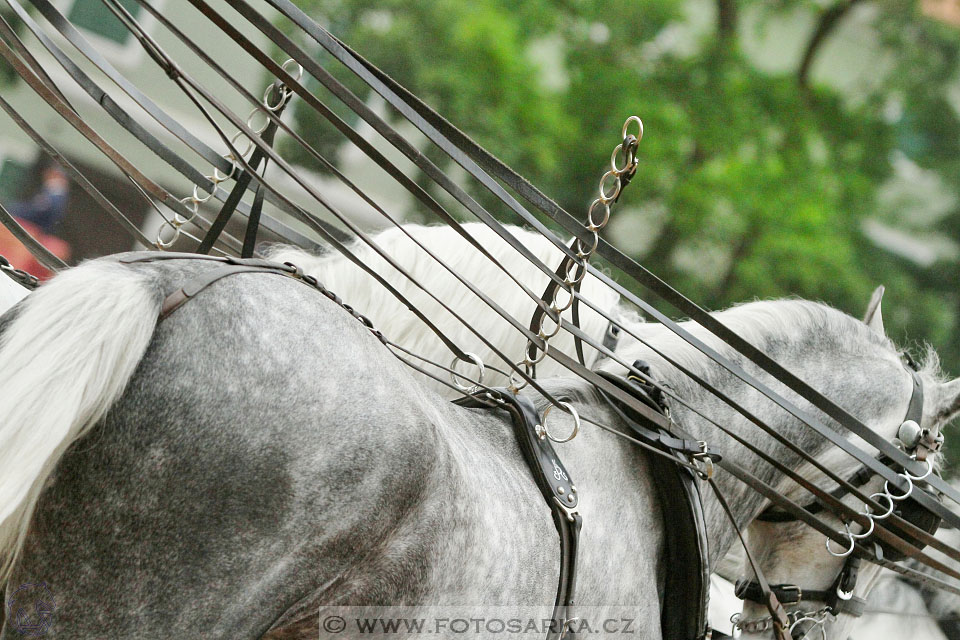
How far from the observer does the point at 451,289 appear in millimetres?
3094

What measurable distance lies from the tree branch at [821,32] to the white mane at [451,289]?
27.5ft

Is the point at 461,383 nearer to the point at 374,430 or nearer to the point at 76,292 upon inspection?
the point at 374,430

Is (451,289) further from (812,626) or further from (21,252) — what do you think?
(21,252)

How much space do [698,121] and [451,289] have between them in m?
7.29

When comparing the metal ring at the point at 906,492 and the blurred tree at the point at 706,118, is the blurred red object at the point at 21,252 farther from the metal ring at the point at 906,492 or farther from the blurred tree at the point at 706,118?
the metal ring at the point at 906,492

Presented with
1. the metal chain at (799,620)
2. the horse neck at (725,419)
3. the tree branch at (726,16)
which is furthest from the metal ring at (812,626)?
the tree branch at (726,16)

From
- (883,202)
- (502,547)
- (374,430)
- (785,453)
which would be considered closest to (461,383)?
(785,453)

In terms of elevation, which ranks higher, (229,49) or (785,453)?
(229,49)

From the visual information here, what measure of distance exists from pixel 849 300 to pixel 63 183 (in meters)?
8.29

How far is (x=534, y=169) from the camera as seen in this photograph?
9820mm

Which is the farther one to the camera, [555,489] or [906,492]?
[906,492]

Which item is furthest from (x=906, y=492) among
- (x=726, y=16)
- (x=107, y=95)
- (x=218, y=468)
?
(x=726, y=16)

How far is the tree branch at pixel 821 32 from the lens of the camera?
1049 cm

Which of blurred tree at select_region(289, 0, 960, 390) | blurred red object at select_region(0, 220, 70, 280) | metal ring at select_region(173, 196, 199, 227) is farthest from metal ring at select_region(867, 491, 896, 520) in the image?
blurred tree at select_region(289, 0, 960, 390)
